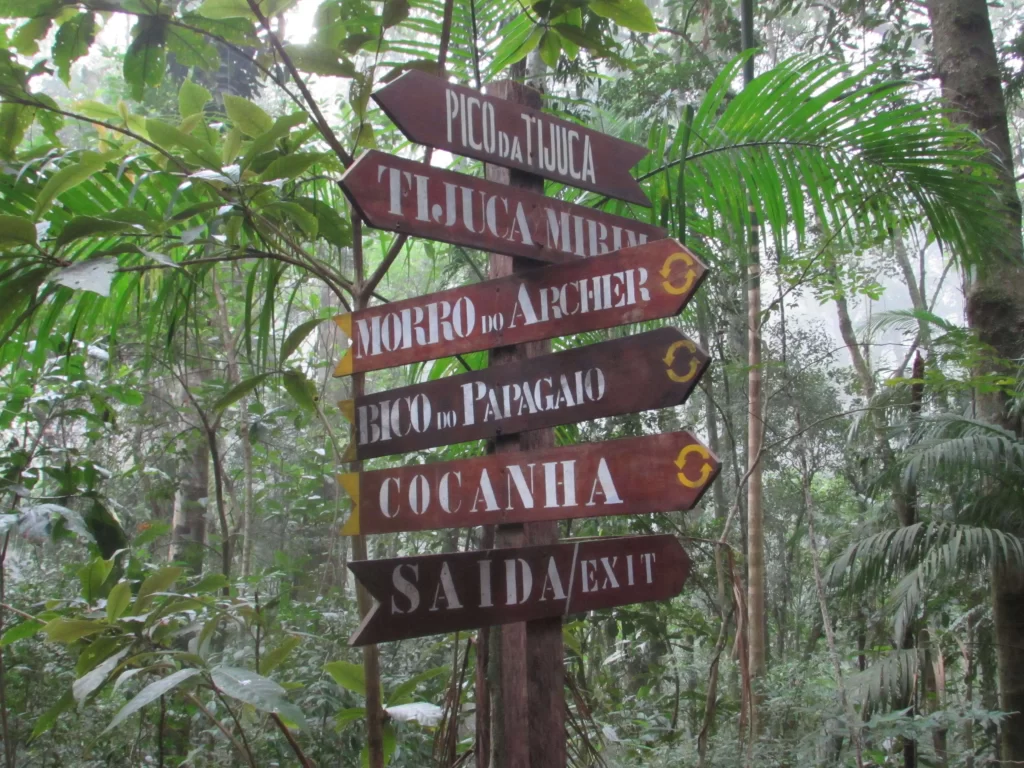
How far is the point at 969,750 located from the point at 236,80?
7.02 m

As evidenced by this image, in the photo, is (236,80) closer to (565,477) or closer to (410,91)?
(410,91)

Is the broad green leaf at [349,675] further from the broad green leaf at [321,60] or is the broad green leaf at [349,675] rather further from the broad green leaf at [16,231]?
the broad green leaf at [321,60]

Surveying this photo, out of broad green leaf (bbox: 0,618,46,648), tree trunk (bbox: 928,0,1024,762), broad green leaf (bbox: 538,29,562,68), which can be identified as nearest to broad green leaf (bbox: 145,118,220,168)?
broad green leaf (bbox: 538,29,562,68)

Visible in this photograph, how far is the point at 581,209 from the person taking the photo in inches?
66.8

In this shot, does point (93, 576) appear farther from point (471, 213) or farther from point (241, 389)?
point (471, 213)

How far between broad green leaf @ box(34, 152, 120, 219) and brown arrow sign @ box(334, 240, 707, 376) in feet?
1.59

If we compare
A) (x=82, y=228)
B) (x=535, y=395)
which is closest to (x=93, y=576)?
(x=82, y=228)

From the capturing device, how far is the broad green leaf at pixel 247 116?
5.16 feet

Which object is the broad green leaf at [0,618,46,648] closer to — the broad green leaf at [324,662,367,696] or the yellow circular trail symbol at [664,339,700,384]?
the broad green leaf at [324,662,367,696]

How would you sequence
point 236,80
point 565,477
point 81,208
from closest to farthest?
point 565,477
point 81,208
point 236,80

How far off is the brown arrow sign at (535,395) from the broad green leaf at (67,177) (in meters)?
0.61

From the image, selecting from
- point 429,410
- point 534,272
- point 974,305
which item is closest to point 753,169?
point 534,272

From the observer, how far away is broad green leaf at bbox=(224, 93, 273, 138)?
157 cm

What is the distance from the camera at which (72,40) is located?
1721 millimetres
